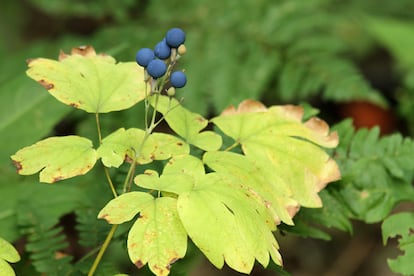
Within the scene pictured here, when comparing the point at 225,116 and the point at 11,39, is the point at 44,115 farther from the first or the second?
the point at 11,39

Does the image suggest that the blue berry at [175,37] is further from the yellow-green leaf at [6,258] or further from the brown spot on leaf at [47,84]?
the yellow-green leaf at [6,258]

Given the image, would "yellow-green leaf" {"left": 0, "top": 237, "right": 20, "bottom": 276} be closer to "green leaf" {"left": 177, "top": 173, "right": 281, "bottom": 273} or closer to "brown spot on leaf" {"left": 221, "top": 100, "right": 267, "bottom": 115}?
"green leaf" {"left": 177, "top": 173, "right": 281, "bottom": 273}

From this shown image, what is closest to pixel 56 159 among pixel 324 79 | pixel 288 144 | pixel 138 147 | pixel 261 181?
pixel 138 147

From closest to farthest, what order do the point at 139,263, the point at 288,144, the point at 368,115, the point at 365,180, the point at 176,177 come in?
the point at 139,263 → the point at 176,177 → the point at 288,144 → the point at 365,180 → the point at 368,115

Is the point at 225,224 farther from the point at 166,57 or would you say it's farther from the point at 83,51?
the point at 83,51

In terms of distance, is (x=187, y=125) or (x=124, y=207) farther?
(x=187, y=125)

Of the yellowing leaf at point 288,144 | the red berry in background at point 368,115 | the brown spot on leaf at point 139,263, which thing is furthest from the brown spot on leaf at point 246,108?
the red berry in background at point 368,115

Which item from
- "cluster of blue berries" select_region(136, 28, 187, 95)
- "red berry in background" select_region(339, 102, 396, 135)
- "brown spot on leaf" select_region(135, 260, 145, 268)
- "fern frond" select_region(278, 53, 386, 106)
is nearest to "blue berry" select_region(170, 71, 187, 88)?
"cluster of blue berries" select_region(136, 28, 187, 95)
